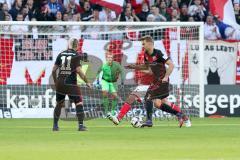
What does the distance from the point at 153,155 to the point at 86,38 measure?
13752mm

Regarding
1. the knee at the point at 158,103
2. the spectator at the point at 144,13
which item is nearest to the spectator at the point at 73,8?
the spectator at the point at 144,13

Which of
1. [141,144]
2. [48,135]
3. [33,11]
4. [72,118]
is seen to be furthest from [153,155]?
[33,11]

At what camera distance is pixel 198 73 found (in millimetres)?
27031

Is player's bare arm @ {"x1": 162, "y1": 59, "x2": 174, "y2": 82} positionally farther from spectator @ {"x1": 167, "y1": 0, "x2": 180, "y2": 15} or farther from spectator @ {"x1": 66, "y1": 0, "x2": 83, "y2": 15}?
spectator @ {"x1": 167, "y1": 0, "x2": 180, "y2": 15}

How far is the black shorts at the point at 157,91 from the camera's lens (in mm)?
21038

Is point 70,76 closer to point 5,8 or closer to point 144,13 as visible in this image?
point 5,8

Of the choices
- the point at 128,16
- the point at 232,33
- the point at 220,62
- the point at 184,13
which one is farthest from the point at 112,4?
the point at 232,33

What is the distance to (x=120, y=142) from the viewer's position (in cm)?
1647

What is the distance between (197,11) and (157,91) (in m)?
10.5

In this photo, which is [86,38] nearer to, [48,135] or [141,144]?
[48,135]

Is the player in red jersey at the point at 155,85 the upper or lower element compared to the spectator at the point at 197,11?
lower

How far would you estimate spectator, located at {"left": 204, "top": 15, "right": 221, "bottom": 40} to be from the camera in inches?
1168

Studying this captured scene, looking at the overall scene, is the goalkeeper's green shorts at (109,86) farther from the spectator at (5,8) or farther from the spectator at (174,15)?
the spectator at (174,15)

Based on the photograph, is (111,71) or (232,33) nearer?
(111,71)
